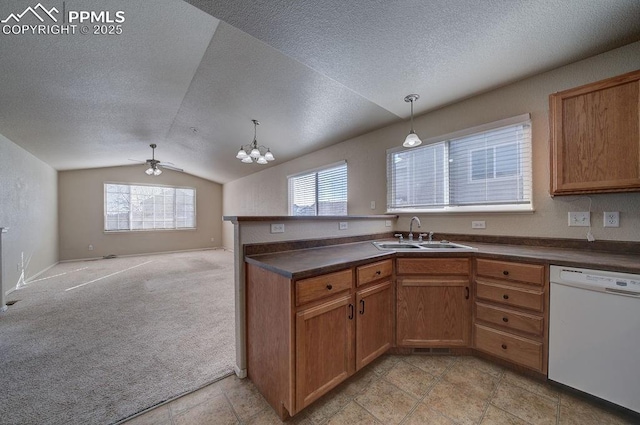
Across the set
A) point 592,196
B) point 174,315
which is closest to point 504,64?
point 592,196

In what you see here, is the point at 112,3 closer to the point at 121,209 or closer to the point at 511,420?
the point at 511,420

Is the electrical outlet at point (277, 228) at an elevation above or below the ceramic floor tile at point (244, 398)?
above

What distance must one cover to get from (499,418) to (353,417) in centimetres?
87

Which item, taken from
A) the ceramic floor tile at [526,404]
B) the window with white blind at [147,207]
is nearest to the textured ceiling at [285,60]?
the ceramic floor tile at [526,404]

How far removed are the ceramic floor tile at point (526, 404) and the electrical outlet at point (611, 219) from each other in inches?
55.0

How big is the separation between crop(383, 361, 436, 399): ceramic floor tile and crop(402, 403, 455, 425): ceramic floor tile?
4.8 inches

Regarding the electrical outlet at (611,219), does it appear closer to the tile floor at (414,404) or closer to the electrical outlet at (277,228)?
the tile floor at (414,404)

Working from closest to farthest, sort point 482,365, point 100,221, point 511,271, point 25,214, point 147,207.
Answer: point 511,271
point 482,365
point 25,214
point 100,221
point 147,207

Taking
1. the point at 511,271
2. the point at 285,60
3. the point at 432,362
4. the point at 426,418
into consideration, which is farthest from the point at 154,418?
the point at 285,60

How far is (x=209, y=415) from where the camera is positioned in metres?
1.37

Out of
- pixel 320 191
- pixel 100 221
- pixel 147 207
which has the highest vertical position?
pixel 320 191

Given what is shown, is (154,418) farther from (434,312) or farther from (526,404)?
(526,404)

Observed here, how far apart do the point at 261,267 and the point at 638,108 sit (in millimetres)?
2682

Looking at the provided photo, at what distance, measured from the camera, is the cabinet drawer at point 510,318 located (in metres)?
1.59
